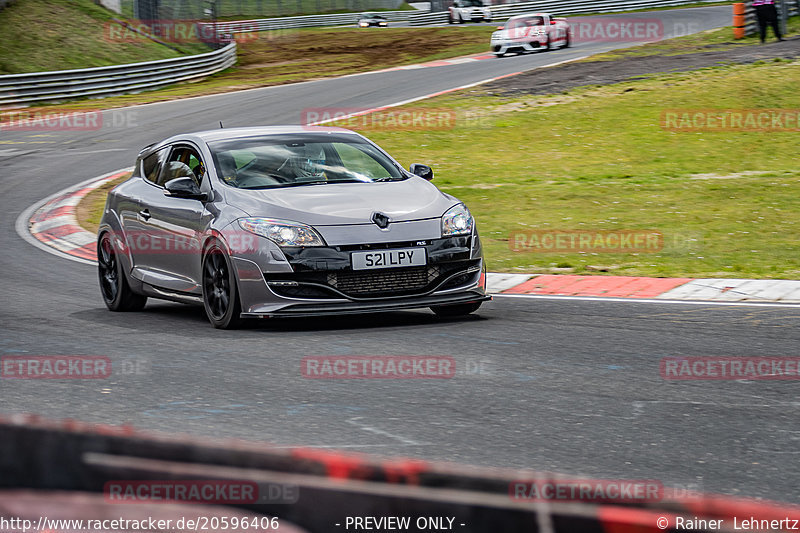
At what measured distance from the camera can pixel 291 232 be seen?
323 inches

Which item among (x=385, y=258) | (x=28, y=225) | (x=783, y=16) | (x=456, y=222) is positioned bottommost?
(x=28, y=225)

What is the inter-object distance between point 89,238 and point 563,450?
11031mm

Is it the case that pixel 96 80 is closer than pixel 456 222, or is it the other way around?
pixel 456 222

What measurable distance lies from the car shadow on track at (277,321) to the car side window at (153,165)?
120cm

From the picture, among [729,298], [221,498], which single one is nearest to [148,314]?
[729,298]

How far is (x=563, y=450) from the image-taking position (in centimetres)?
502

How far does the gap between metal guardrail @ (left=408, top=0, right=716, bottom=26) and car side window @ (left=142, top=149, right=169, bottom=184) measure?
54922 millimetres

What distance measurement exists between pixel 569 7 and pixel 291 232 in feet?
191

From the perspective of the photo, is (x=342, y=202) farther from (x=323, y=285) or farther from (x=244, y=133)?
(x=244, y=133)

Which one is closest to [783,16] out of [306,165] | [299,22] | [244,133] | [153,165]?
[153,165]

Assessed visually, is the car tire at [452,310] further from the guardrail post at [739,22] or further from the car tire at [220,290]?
the guardrail post at [739,22]

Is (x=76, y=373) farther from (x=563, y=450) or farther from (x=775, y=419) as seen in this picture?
(x=775, y=419)

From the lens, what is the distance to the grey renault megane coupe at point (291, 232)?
322 inches

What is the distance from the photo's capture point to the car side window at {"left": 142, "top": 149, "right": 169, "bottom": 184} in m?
Result: 10.1
